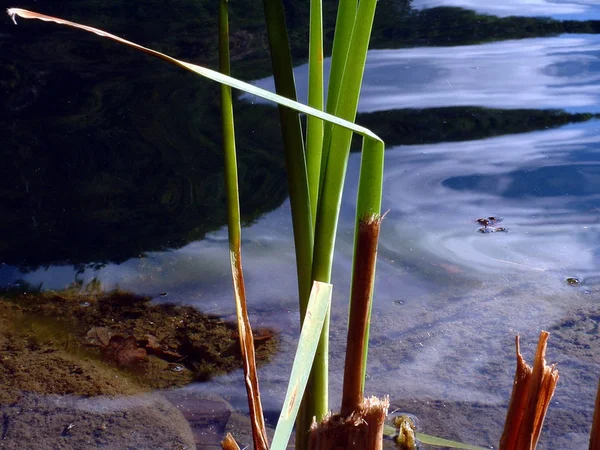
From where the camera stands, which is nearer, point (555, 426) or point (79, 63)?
point (555, 426)

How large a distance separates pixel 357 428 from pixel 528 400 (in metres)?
0.17

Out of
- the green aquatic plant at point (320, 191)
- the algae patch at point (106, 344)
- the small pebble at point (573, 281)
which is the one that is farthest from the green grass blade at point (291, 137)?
the small pebble at point (573, 281)

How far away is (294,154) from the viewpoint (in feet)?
2.21

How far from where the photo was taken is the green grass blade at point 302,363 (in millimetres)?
444

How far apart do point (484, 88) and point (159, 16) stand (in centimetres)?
155

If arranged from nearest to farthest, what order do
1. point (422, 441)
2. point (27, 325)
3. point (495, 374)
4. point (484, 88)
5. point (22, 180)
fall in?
point (422, 441)
point (495, 374)
point (27, 325)
point (22, 180)
point (484, 88)

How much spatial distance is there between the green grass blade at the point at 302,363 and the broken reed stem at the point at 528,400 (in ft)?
0.67

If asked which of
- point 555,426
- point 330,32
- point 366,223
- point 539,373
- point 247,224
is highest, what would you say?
point 330,32

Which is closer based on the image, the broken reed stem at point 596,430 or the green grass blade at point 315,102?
the broken reed stem at point 596,430

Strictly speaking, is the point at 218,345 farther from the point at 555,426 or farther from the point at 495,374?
the point at 555,426

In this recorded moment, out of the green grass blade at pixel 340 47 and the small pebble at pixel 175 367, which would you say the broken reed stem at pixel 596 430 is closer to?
the green grass blade at pixel 340 47

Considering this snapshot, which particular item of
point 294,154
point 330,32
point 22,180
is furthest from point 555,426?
point 330,32

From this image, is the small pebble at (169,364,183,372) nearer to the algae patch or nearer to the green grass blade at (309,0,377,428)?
the algae patch

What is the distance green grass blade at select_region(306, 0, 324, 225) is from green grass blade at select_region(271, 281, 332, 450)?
237mm
